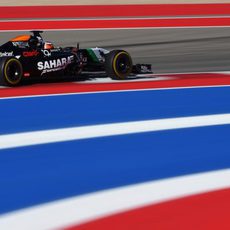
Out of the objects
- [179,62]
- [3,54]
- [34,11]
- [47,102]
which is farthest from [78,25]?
[47,102]

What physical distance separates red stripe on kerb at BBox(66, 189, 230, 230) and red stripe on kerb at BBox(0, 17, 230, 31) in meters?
17.8

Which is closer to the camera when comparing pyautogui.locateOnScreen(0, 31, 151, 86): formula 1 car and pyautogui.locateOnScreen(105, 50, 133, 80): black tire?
pyautogui.locateOnScreen(0, 31, 151, 86): formula 1 car

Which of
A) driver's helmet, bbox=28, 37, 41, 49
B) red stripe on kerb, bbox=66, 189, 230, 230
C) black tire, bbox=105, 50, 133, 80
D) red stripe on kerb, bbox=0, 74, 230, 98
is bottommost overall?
red stripe on kerb, bbox=0, 74, 230, 98

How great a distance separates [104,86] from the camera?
977cm

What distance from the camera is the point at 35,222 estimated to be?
363 cm

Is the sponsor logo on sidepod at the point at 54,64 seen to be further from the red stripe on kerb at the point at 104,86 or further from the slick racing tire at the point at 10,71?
the slick racing tire at the point at 10,71

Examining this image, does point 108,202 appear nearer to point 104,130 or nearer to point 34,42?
point 104,130

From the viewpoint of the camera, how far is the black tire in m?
10.3

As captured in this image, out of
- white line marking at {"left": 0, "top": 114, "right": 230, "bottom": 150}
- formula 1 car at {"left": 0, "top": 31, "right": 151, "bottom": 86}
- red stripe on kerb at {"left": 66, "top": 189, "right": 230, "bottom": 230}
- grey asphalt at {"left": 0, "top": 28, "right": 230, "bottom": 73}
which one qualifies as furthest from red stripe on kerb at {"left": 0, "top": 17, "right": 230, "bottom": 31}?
red stripe on kerb at {"left": 66, "top": 189, "right": 230, "bottom": 230}

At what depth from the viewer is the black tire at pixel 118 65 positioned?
33.9 feet

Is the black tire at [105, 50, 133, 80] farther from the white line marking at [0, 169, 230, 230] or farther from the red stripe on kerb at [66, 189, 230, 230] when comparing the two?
the red stripe on kerb at [66, 189, 230, 230]

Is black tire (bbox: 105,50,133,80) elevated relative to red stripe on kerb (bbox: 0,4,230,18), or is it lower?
lower

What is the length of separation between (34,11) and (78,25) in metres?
4.42

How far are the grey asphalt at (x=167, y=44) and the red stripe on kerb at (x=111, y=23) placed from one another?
1234mm
